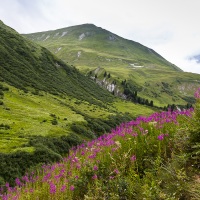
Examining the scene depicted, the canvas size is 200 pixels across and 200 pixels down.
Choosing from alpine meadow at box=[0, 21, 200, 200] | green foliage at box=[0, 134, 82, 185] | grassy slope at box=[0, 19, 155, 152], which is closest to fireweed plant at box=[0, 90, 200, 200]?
alpine meadow at box=[0, 21, 200, 200]

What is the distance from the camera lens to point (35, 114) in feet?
226

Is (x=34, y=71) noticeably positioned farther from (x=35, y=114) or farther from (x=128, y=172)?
(x=128, y=172)

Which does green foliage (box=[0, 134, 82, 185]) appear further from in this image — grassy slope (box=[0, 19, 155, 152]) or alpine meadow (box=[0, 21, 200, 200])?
grassy slope (box=[0, 19, 155, 152])

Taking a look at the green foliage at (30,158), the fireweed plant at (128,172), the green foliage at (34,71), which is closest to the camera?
the fireweed plant at (128,172)

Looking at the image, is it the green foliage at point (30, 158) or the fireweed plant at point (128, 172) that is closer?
the fireweed plant at point (128, 172)

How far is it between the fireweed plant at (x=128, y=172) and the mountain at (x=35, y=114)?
2558cm

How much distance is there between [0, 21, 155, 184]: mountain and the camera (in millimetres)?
40031

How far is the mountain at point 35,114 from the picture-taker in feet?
131

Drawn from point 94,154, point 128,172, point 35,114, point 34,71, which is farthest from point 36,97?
point 128,172

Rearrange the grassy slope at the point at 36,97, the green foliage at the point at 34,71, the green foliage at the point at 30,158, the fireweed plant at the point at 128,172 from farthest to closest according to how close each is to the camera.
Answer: the green foliage at the point at 34,71 → the grassy slope at the point at 36,97 → the green foliage at the point at 30,158 → the fireweed plant at the point at 128,172

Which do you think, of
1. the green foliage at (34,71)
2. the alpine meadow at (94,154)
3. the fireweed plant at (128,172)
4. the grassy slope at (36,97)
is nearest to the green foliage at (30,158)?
the alpine meadow at (94,154)

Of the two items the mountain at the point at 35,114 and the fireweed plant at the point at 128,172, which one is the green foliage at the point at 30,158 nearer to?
the mountain at the point at 35,114

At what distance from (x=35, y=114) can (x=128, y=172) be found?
6618 centimetres

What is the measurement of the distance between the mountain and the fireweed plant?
25581mm
